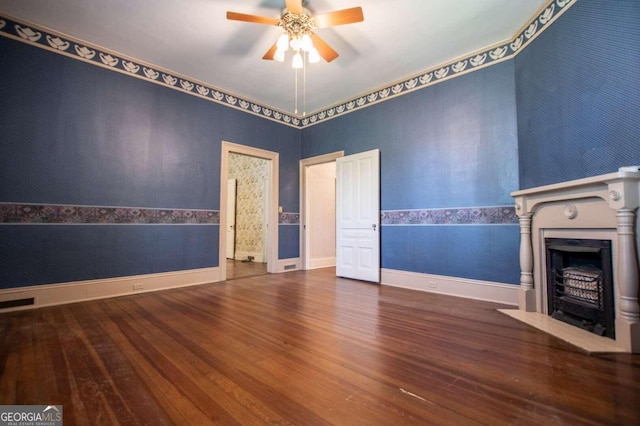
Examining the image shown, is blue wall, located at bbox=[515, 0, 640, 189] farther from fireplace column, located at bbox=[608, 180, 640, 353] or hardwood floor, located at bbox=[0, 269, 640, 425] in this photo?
hardwood floor, located at bbox=[0, 269, 640, 425]

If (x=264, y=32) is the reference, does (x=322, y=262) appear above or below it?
below

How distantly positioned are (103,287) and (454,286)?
446 cm

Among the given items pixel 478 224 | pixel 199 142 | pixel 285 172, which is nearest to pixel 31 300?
pixel 199 142

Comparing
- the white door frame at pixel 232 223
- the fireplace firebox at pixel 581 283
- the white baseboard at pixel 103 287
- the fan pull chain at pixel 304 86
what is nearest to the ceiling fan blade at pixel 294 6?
the fan pull chain at pixel 304 86

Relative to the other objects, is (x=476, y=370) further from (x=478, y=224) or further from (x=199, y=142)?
(x=199, y=142)

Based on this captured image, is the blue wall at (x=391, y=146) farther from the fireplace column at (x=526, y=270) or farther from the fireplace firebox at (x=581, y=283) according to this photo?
the fireplace firebox at (x=581, y=283)

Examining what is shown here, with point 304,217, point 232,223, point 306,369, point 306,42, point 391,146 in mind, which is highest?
point 306,42

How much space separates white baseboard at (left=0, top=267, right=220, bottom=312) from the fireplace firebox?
429 cm

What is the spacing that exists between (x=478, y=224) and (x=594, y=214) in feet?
4.24

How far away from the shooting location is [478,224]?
11.1 feet

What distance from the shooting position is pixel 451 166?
12.0 ft

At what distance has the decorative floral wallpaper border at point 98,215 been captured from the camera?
2899 mm

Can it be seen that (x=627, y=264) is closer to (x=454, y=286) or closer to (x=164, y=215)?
(x=454, y=286)

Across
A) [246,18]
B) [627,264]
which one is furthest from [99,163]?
[627,264]
